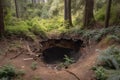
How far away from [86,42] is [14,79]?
675cm

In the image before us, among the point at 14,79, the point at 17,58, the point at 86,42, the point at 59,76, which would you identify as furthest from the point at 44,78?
the point at 86,42

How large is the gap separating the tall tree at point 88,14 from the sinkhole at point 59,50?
196 cm

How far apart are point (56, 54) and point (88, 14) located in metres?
4.23

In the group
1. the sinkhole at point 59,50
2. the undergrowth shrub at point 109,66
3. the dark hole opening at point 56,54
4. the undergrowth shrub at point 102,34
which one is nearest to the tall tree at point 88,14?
the undergrowth shrub at point 102,34

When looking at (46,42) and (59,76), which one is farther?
(46,42)

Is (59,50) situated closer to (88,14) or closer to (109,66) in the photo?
(88,14)

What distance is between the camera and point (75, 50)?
493 inches

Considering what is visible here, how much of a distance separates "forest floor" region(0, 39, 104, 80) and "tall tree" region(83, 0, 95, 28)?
11.0ft

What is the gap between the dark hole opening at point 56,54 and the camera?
11.2 metres

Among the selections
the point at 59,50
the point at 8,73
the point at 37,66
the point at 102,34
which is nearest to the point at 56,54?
the point at 59,50

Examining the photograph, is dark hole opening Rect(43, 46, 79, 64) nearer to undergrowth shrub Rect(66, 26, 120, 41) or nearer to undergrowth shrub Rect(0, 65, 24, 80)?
undergrowth shrub Rect(66, 26, 120, 41)

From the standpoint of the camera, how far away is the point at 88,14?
46.2ft

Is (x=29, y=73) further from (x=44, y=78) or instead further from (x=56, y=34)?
(x=56, y=34)

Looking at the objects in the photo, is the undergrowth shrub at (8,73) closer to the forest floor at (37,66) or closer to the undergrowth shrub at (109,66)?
the forest floor at (37,66)
